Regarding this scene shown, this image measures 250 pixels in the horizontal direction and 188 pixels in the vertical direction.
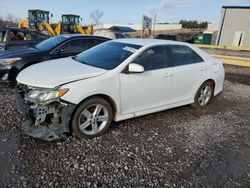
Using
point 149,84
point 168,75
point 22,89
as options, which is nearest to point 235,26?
point 168,75

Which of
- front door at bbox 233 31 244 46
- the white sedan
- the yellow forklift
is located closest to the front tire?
the white sedan

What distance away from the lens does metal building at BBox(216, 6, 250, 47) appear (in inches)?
944

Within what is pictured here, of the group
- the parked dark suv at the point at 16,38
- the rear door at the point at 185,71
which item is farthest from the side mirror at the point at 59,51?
the rear door at the point at 185,71

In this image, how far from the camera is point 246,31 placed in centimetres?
2411

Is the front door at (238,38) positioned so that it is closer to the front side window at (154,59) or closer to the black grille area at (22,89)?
the front side window at (154,59)

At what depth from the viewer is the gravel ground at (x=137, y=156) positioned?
2.89 metres

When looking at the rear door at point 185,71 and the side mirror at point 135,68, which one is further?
the rear door at point 185,71

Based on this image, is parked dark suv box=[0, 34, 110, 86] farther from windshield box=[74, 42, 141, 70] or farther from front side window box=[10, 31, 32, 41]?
front side window box=[10, 31, 32, 41]

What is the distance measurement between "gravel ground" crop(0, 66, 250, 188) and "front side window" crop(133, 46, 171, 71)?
3.59 feet

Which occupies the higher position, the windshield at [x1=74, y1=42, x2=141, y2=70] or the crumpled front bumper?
the windshield at [x1=74, y1=42, x2=141, y2=70]

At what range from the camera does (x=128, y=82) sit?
12.9ft

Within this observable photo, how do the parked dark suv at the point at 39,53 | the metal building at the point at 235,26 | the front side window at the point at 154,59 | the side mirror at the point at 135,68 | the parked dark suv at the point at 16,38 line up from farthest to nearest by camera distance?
the metal building at the point at 235,26 < the parked dark suv at the point at 16,38 < the parked dark suv at the point at 39,53 < the front side window at the point at 154,59 < the side mirror at the point at 135,68

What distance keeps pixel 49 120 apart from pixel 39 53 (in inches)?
125

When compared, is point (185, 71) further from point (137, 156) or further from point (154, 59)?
point (137, 156)
